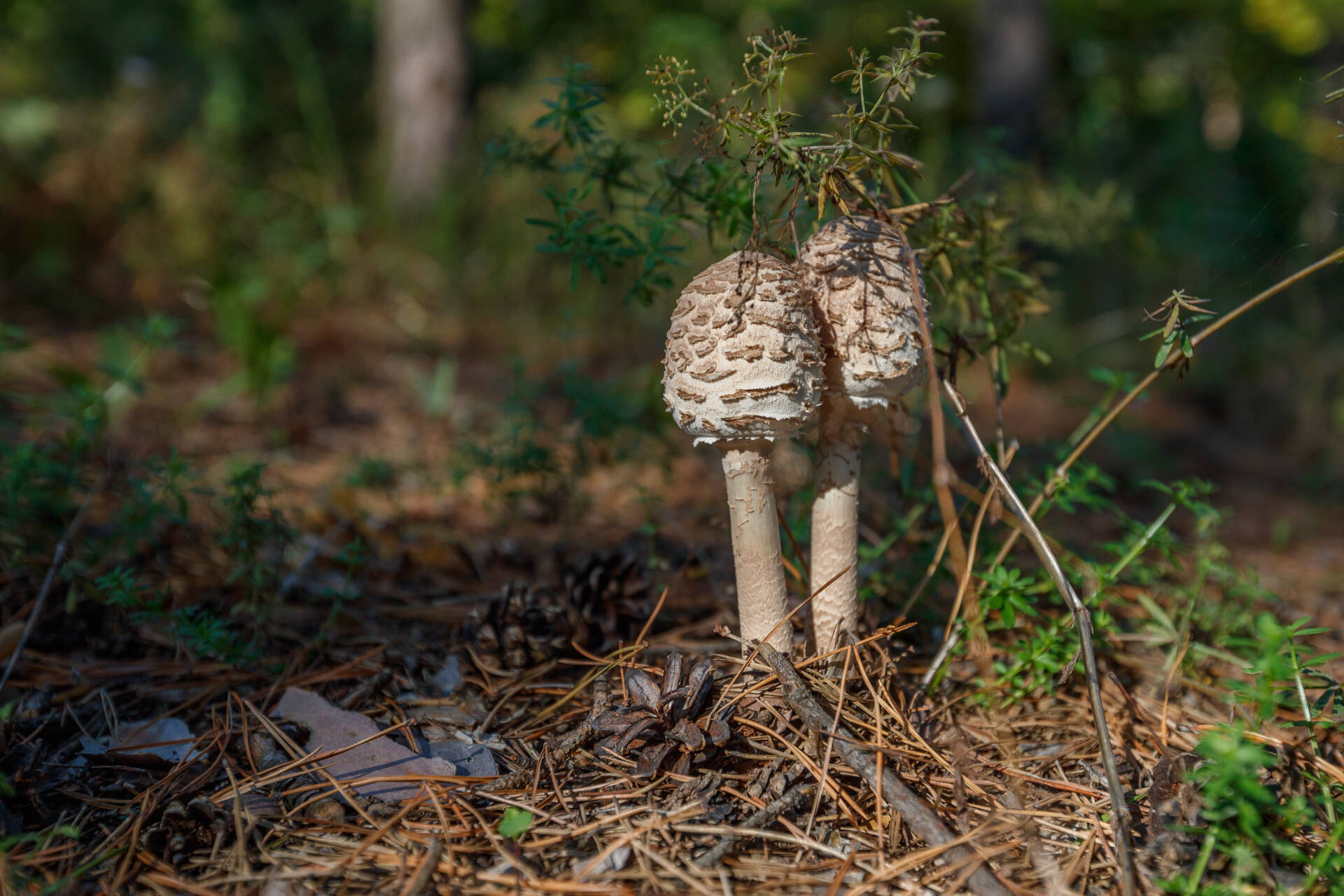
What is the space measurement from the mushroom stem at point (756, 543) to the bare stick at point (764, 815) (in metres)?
0.37

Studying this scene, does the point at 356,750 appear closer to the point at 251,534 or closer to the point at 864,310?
the point at 251,534

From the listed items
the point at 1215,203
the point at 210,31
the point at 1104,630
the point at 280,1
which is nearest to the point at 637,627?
the point at 1104,630

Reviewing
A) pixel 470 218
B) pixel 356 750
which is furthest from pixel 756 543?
pixel 470 218

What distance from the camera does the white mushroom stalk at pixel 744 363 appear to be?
1.76 meters

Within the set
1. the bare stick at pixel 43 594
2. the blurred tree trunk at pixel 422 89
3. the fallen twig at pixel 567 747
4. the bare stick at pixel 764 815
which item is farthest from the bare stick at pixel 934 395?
the blurred tree trunk at pixel 422 89

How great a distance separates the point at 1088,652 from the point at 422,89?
7.06m

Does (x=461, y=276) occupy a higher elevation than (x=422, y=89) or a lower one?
lower

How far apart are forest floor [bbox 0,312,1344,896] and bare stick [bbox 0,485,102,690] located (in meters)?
0.06

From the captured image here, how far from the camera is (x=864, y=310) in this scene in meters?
1.86

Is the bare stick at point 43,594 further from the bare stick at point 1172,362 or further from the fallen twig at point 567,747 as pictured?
the bare stick at point 1172,362

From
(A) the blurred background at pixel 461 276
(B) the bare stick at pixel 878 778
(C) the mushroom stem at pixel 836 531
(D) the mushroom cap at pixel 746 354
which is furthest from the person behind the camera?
(A) the blurred background at pixel 461 276

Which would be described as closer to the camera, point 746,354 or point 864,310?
point 746,354

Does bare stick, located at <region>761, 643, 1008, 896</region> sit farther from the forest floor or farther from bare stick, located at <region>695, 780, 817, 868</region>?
bare stick, located at <region>695, 780, 817, 868</region>

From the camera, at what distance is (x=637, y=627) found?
8.16ft
